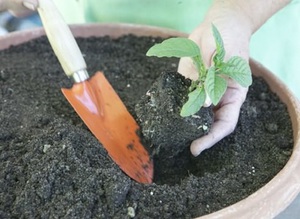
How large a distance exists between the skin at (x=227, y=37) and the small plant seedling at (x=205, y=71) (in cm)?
6

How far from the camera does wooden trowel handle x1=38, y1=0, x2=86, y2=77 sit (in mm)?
1025

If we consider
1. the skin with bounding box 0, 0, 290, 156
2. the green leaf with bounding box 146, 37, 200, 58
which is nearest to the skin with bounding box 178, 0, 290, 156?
the skin with bounding box 0, 0, 290, 156

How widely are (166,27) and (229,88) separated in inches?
18.8

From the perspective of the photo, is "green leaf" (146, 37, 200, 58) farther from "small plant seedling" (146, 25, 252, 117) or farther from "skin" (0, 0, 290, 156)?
"skin" (0, 0, 290, 156)

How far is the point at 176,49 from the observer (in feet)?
2.75

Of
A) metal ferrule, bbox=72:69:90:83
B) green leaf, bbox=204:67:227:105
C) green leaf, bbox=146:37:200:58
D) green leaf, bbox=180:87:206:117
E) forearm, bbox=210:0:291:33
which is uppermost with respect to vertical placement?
green leaf, bbox=146:37:200:58

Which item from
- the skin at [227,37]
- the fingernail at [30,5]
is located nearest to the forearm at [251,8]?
the skin at [227,37]

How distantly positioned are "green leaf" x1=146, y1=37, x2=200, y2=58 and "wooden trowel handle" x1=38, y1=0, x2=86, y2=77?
0.25 metres

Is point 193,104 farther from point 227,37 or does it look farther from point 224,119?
point 227,37

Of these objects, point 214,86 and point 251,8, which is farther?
point 251,8

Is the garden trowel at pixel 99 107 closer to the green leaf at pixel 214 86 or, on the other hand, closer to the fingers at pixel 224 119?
the fingers at pixel 224 119

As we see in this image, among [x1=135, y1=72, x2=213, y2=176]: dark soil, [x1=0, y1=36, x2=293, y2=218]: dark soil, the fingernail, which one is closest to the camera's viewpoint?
[x1=0, y1=36, x2=293, y2=218]: dark soil

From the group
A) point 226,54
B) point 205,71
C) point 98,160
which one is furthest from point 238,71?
point 98,160

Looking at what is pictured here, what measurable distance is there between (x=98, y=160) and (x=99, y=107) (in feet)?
0.63
